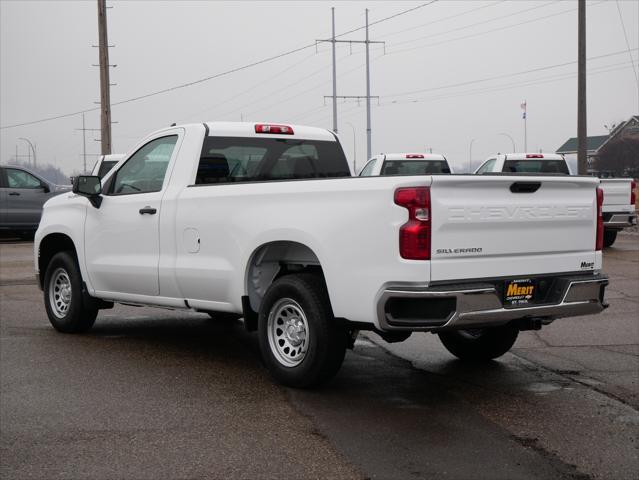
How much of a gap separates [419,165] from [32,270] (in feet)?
26.6

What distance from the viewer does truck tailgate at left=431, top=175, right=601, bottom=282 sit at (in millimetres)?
5449

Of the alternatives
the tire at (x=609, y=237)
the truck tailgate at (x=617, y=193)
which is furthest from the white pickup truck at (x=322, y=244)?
the tire at (x=609, y=237)

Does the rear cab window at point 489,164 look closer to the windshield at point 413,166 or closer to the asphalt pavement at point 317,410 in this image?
the windshield at point 413,166

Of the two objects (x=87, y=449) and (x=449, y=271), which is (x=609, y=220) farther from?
(x=87, y=449)

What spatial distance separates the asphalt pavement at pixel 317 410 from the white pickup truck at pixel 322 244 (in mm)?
450

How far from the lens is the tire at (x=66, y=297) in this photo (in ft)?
28.2

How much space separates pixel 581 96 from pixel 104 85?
15.8 m

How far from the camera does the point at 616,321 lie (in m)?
9.39

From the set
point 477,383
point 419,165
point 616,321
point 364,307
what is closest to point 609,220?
point 419,165

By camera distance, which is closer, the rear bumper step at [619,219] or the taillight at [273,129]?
the taillight at [273,129]

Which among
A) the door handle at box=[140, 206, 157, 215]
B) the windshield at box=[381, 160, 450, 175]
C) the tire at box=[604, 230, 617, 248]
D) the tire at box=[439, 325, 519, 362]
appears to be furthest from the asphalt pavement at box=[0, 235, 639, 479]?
the tire at box=[604, 230, 617, 248]

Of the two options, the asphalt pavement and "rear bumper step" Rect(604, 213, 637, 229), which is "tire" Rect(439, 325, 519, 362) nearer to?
the asphalt pavement

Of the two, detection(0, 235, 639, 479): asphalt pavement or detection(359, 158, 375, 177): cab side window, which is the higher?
detection(359, 158, 375, 177): cab side window

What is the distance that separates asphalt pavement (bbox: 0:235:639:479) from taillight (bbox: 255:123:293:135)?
6.59 ft
